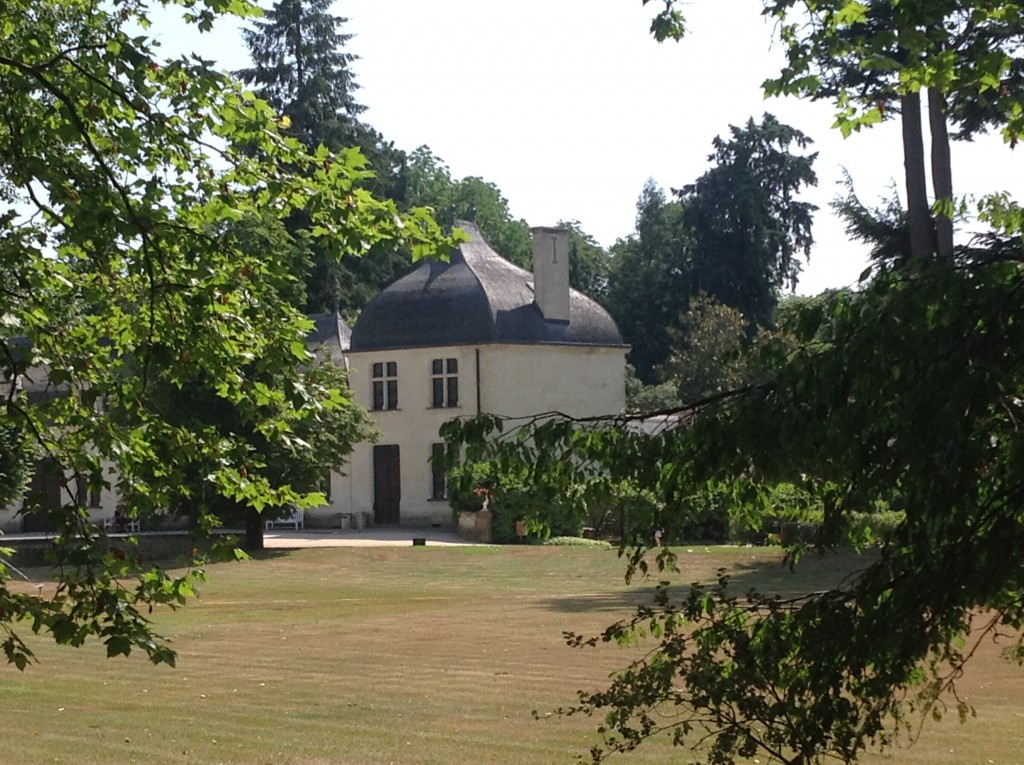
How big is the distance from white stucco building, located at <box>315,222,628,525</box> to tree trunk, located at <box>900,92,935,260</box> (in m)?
22.7

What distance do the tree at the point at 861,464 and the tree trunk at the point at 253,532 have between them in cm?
3723

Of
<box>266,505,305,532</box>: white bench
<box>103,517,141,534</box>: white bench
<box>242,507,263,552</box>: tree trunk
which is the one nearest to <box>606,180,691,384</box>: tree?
<box>266,505,305,532</box>: white bench

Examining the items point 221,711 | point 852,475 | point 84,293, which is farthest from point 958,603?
point 221,711

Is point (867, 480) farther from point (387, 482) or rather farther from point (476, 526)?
point (387, 482)

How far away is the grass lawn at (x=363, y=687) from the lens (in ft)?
45.4

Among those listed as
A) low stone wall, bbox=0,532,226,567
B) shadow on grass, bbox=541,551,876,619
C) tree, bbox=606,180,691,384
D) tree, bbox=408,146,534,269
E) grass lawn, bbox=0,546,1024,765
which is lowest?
grass lawn, bbox=0,546,1024,765

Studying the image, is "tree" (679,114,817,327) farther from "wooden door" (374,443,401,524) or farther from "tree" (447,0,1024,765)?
"tree" (447,0,1024,765)

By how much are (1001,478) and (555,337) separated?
48.4 metres

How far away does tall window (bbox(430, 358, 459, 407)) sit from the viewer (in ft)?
182

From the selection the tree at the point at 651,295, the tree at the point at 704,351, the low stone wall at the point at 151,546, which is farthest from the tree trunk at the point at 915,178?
the tree at the point at 651,295

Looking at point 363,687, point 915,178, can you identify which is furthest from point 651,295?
point 363,687

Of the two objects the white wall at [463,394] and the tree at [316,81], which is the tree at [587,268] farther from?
the white wall at [463,394]

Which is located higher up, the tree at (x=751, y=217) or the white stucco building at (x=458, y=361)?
the tree at (x=751, y=217)

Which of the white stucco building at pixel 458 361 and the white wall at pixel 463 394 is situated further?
the white stucco building at pixel 458 361
